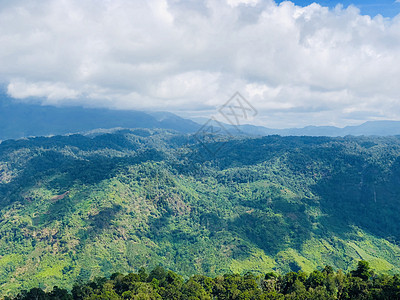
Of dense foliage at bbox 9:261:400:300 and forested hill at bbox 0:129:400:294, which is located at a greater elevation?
dense foliage at bbox 9:261:400:300

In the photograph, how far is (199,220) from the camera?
136375 millimetres

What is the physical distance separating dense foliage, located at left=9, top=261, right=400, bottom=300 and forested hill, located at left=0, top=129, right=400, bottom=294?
42.9 meters

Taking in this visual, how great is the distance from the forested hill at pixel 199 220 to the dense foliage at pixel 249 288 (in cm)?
4292

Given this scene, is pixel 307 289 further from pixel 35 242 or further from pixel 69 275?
pixel 35 242

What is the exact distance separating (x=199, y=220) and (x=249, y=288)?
297ft

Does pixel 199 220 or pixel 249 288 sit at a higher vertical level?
pixel 249 288

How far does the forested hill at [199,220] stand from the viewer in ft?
323

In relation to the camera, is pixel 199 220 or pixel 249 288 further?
pixel 199 220

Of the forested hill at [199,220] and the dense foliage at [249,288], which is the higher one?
the dense foliage at [249,288]

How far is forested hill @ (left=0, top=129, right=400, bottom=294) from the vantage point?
9831 centimetres

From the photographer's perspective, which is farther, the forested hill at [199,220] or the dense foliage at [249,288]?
the forested hill at [199,220]

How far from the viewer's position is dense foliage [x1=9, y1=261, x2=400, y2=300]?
41.0m

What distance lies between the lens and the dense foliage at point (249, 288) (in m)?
41.0

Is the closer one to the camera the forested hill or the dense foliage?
the dense foliage
